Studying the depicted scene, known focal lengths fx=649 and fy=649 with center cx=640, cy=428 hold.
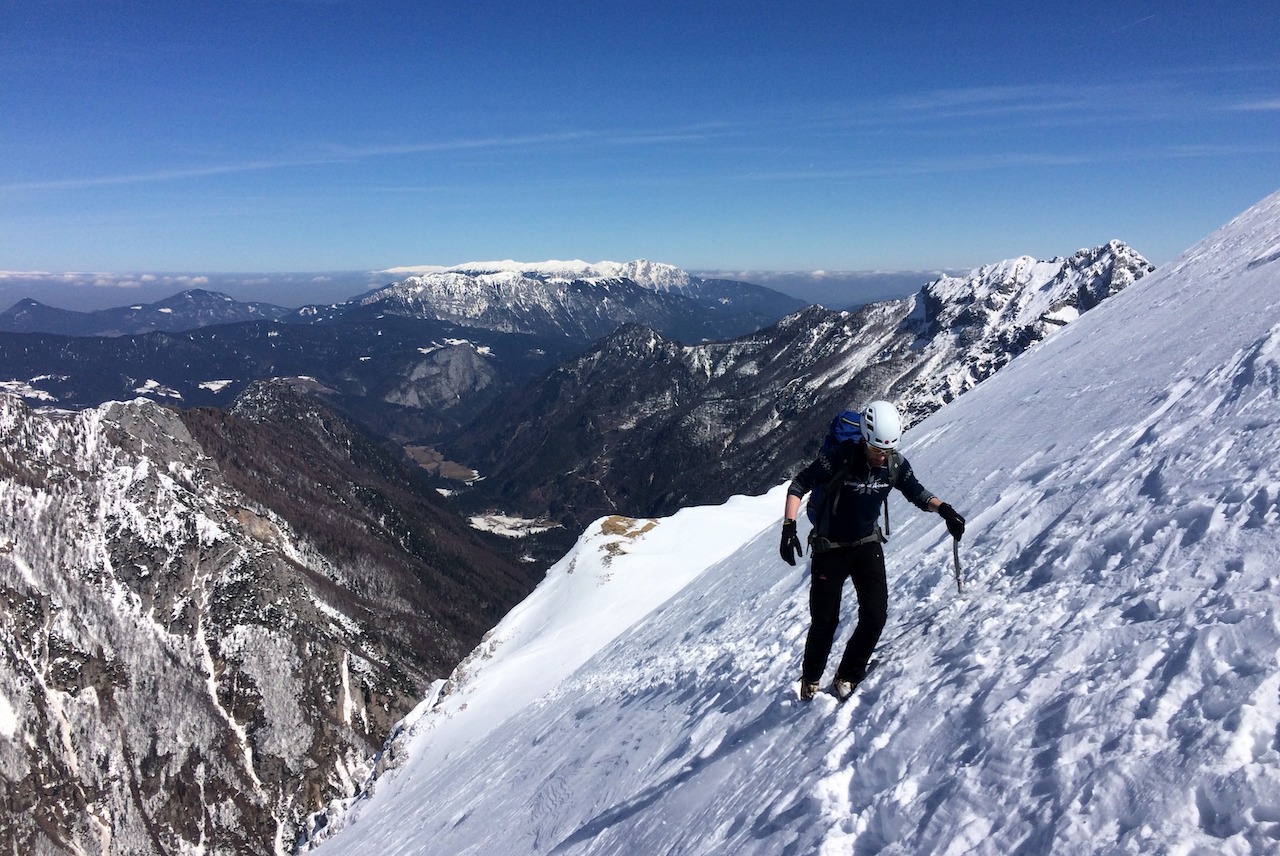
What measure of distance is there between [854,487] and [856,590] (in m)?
1.55

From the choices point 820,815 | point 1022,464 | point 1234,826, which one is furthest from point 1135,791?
point 1022,464

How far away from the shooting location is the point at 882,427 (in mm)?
8281

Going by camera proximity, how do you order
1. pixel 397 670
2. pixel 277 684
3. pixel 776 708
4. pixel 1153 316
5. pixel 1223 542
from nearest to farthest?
pixel 1223 542
pixel 776 708
pixel 1153 316
pixel 277 684
pixel 397 670

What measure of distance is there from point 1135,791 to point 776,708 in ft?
20.6

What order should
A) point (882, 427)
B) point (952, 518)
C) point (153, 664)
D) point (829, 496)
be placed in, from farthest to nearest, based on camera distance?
point (153, 664) < point (952, 518) < point (829, 496) < point (882, 427)

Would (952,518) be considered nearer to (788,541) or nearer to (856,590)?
(856,590)

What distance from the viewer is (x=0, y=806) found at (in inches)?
3472

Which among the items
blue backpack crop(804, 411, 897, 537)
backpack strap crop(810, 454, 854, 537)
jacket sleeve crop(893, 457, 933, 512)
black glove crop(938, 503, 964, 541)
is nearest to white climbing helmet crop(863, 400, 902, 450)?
blue backpack crop(804, 411, 897, 537)

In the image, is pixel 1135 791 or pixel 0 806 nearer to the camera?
pixel 1135 791

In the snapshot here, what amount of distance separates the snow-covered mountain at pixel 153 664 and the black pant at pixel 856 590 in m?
116

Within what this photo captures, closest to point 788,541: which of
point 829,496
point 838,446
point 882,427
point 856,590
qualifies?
point 829,496

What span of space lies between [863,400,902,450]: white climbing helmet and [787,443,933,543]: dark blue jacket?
220 mm

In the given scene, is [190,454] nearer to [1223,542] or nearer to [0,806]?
[0,806]

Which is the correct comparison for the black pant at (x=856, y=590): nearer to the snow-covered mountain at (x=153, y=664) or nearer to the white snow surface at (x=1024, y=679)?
the white snow surface at (x=1024, y=679)
